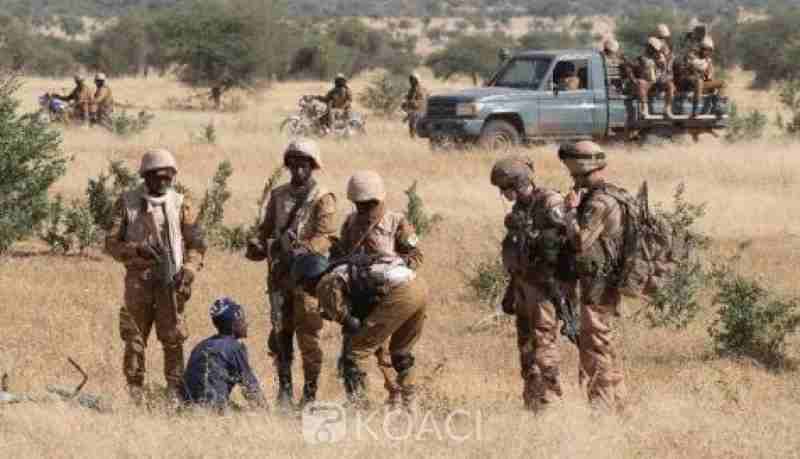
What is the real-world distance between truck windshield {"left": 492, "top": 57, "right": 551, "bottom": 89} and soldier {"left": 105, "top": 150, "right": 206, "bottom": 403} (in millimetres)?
13505

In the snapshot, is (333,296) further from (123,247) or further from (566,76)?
(566,76)

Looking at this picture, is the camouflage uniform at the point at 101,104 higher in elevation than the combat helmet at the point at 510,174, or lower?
lower

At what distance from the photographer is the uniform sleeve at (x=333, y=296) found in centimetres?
776

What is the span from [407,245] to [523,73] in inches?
553

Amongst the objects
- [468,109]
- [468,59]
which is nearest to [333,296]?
[468,109]

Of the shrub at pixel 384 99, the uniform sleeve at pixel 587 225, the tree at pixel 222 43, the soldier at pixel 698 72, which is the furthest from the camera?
the tree at pixel 222 43

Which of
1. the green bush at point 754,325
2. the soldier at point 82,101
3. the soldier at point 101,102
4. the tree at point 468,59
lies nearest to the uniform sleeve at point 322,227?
the green bush at point 754,325

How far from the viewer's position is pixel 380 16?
329ft

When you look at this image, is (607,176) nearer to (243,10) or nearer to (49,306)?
(49,306)

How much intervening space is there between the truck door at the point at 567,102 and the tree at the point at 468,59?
29.2 metres

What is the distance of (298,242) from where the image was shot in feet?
27.5

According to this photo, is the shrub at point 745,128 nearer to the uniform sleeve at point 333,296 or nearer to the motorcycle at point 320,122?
the motorcycle at point 320,122

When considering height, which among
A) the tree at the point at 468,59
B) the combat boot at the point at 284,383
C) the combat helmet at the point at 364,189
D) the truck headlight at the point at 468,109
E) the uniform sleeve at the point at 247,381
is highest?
the combat helmet at the point at 364,189

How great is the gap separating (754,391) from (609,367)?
248cm
